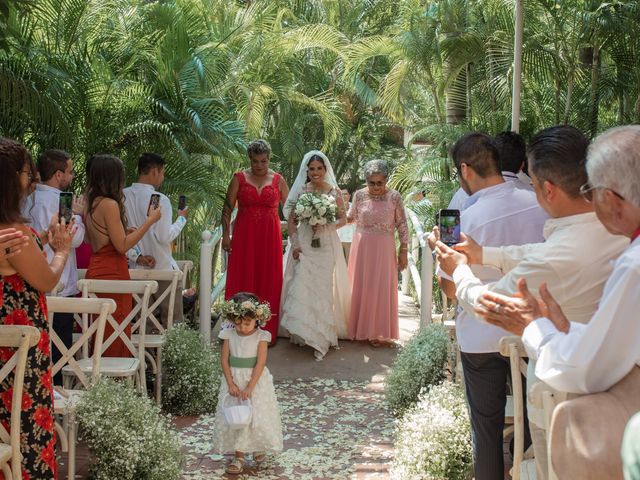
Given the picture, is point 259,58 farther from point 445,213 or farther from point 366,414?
point 445,213

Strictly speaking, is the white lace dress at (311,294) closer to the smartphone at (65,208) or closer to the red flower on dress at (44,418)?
the smartphone at (65,208)

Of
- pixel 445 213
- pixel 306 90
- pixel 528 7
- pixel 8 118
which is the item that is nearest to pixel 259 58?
pixel 306 90

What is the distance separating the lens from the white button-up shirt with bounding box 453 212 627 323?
332 cm

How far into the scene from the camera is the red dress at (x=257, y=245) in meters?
9.25

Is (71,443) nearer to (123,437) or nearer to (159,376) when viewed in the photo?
(123,437)

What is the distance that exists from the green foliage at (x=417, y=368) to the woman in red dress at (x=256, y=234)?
2.31m

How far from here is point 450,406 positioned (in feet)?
18.3

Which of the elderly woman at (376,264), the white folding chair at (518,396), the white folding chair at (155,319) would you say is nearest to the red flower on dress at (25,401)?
the white folding chair at (518,396)

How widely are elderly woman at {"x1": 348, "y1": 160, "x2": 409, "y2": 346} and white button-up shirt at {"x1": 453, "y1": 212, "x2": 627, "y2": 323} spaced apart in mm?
6063

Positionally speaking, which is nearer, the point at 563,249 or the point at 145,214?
the point at 563,249

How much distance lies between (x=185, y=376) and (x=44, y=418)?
2.99 meters

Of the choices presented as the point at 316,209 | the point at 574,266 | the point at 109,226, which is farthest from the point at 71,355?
the point at 316,209

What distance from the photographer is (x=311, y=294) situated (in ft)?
30.5

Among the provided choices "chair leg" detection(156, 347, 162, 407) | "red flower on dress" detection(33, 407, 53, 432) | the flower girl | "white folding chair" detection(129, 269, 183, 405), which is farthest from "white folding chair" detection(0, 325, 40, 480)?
"chair leg" detection(156, 347, 162, 407)
